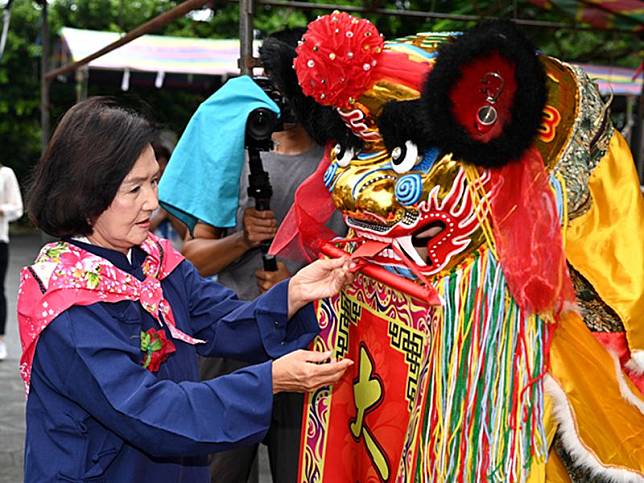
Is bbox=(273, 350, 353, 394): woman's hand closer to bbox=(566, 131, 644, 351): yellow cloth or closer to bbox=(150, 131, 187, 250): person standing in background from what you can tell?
bbox=(566, 131, 644, 351): yellow cloth

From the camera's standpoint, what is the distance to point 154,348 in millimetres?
1563

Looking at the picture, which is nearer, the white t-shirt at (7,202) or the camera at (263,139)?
the camera at (263,139)

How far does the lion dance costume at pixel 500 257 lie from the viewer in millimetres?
1466

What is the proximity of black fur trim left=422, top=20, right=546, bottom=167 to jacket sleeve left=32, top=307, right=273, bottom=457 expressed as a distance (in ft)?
1.80

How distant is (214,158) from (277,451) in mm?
836

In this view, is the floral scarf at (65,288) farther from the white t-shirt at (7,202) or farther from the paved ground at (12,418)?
the white t-shirt at (7,202)

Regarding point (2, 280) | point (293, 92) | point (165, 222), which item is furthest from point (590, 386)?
point (2, 280)

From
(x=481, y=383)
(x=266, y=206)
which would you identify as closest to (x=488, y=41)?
(x=481, y=383)

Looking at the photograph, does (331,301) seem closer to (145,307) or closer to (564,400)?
(145,307)

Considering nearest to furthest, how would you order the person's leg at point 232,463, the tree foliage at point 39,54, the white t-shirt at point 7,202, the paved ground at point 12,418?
the person's leg at point 232,463, the paved ground at point 12,418, the white t-shirt at point 7,202, the tree foliage at point 39,54

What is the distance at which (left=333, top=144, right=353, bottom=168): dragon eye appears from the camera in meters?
1.66

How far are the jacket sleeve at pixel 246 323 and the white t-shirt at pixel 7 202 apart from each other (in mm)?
3710

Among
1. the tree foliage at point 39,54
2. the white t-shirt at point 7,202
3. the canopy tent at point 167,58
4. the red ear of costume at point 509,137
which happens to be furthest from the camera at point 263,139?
the tree foliage at point 39,54

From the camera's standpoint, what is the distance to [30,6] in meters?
13.2
